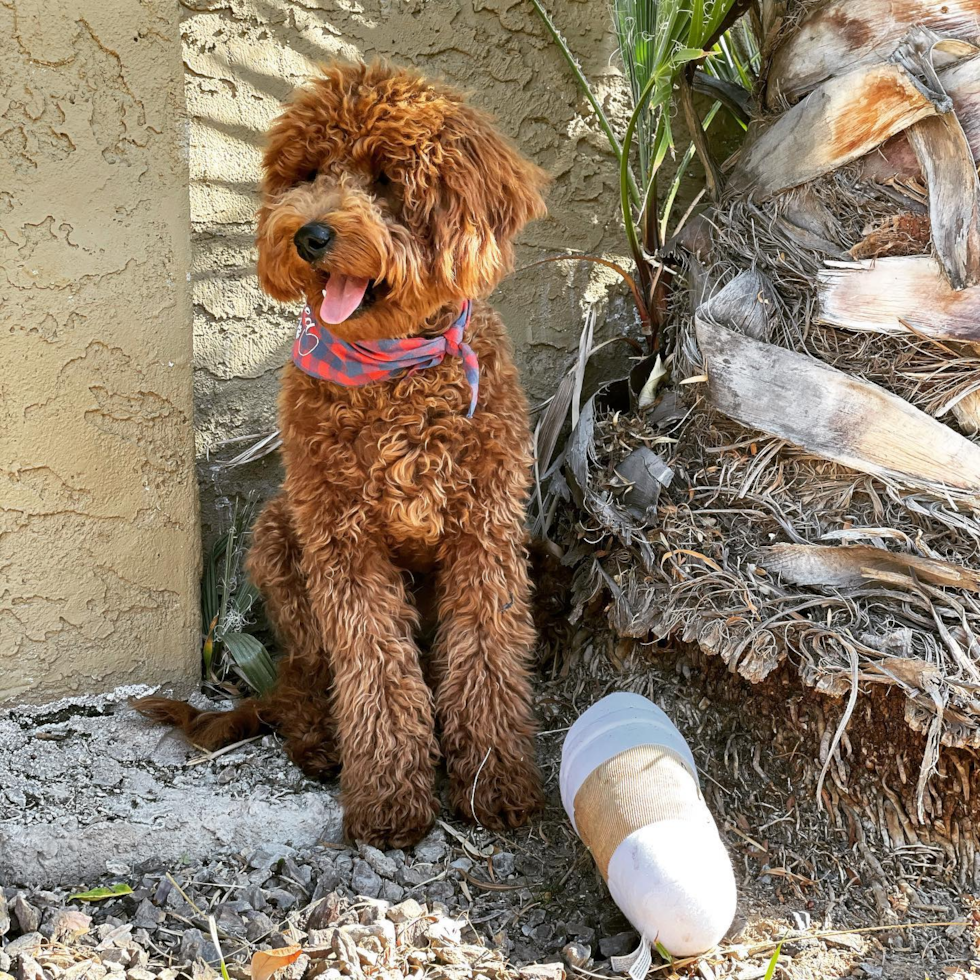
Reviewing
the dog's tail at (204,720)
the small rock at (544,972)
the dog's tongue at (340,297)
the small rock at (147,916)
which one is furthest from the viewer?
the dog's tail at (204,720)

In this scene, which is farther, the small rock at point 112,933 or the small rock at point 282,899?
the small rock at point 282,899

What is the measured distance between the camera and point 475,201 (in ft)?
7.43

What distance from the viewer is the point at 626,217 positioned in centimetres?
299

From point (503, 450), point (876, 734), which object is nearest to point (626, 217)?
point (503, 450)

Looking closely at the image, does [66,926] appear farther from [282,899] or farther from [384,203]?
[384,203]

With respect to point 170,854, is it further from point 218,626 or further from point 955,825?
point 955,825

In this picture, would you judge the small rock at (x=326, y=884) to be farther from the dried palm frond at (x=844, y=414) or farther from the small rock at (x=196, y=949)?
the dried palm frond at (x=844, y=414)

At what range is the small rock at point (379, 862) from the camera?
2354 millimetres

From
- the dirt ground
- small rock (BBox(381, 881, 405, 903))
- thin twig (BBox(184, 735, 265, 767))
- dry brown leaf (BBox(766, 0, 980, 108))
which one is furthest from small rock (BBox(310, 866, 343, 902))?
dry brown leaf (BBox(766, 0, 980, 108))

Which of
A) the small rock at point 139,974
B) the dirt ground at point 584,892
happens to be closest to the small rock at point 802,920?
the dirt ground at point 584,892

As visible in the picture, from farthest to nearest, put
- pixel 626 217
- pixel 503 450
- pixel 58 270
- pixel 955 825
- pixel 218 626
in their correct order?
pixel 218 626 < pixel 626 217 < pixel 58 270 < pixel 503 450 < pixel 955 825

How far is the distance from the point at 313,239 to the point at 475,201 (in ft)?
1.26

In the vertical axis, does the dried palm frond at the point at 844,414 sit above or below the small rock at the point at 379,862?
above

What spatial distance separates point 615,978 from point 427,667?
106 centimetres
